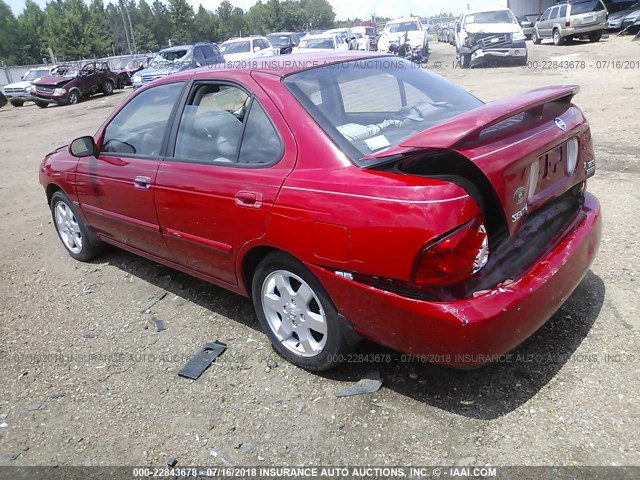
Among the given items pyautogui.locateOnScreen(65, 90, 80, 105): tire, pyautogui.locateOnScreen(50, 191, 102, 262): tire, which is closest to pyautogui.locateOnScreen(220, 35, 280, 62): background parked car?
pyautogui.locateOnScreen(65, 90, 80, 105): tire

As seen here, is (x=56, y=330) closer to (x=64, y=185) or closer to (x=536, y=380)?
(x=64, y=185)

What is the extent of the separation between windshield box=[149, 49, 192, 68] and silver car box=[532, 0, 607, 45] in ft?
52.9

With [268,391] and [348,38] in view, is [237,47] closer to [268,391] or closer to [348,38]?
[348,38]

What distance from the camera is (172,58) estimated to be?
67.6 ft

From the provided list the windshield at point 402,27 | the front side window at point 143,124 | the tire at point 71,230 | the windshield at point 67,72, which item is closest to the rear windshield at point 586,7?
the windshield at point 402,27

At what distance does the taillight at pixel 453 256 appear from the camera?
7.36ft

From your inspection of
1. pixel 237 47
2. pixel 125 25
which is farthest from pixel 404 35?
pixel 125 25

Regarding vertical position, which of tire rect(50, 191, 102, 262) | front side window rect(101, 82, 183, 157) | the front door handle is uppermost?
front side window rect(101, 82, 183, 157)

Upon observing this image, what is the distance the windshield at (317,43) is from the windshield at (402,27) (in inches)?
200

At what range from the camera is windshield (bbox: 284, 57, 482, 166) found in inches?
110

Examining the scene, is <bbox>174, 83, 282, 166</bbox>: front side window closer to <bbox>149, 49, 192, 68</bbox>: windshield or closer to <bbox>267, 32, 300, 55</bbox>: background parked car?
<bbox>149, 49, 192, 68</bbox>: windshield

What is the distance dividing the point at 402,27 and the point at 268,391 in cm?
2514

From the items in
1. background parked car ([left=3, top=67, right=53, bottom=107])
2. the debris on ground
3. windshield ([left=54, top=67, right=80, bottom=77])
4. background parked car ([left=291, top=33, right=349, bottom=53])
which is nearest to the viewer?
the debris on ground

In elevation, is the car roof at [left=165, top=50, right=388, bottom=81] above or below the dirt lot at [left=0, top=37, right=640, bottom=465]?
above
